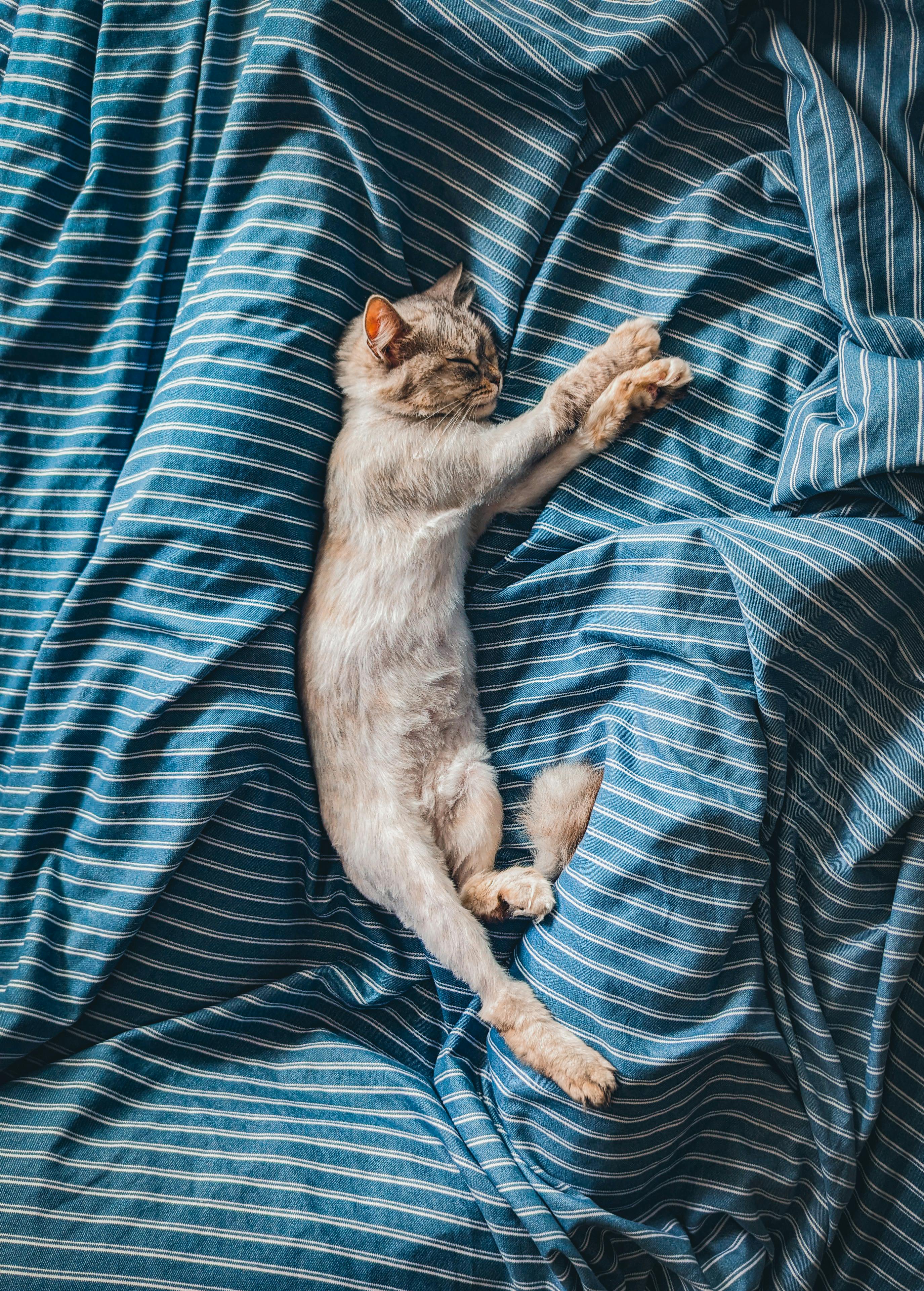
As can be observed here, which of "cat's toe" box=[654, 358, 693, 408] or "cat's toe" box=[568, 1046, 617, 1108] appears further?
"cat's toe" box=[654, 358, 693, 408]

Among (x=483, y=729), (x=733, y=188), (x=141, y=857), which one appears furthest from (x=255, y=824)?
(x=733, y=188)

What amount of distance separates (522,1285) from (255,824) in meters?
0.84

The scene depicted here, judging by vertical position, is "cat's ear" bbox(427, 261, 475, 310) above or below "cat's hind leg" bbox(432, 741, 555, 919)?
above

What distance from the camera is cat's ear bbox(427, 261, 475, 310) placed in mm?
1428

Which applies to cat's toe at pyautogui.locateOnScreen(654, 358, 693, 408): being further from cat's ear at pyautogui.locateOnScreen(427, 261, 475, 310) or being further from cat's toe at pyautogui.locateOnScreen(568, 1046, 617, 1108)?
cat's toe at pyautogui.locateOnScreen(568, 1046, 617, 1108)

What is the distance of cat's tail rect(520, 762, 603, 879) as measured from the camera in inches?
53.4

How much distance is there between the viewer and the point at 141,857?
131 centimetres

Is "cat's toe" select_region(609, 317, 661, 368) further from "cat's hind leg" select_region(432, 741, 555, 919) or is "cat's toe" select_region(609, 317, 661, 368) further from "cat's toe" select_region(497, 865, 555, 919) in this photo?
"cat's toe" select_region(497, 865, 555, 919)

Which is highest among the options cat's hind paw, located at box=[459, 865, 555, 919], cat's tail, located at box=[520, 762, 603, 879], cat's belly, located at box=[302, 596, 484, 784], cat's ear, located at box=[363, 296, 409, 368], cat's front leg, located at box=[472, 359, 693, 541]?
cat's ear, located at box=[363, 296, 409, 368]

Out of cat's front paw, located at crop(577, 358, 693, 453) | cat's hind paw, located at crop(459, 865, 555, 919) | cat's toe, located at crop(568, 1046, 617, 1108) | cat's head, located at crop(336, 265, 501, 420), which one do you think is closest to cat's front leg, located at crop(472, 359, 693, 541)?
cat's front paw, located at crop(577, 358, 693, 453)

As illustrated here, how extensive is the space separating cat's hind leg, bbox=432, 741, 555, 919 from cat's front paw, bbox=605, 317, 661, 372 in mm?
740

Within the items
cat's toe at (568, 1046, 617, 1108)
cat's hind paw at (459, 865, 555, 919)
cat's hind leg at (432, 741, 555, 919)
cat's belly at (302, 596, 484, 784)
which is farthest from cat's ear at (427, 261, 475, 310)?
cat's toe at (568, 1046, 617, 1108)

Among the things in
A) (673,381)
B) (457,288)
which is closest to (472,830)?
(673,381)

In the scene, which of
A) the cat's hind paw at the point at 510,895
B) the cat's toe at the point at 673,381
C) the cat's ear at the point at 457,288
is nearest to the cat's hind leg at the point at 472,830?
the cat's hind paw at the point at 510,895
